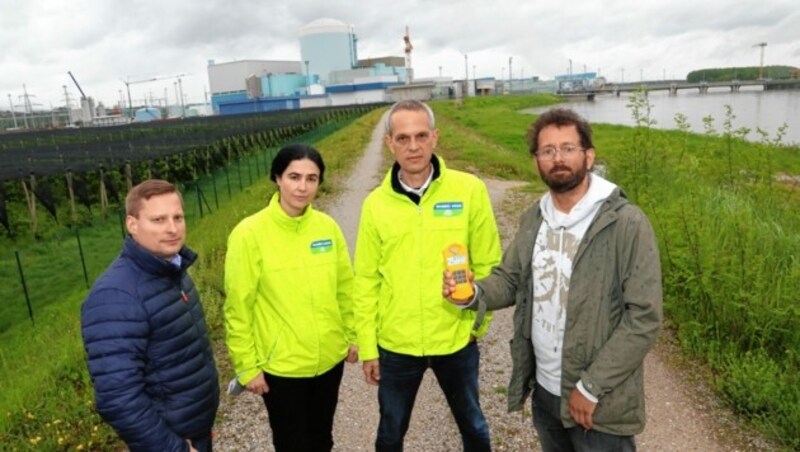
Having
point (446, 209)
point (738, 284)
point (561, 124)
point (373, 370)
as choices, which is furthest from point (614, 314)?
point (738, 284)

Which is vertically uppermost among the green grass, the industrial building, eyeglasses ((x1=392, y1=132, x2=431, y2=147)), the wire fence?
the industrial building

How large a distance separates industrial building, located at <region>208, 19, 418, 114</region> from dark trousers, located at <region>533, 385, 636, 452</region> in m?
95.0

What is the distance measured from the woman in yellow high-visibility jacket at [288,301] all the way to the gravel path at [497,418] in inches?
46.0

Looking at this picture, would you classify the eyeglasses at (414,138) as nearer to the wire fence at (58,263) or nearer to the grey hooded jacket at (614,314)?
the grey hooded jacket at (614,314)

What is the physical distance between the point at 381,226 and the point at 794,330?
3.88m

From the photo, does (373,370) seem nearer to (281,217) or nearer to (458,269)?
(458,269)

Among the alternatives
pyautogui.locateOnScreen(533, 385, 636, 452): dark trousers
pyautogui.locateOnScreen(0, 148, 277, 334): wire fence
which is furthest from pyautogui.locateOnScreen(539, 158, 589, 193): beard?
pyautogui.locateOnScreen(0, 148, 277, 334): wire fence

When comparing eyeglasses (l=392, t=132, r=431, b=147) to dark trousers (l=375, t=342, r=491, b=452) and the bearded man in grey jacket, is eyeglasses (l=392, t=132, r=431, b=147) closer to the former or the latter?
the bearded man in grey jacket

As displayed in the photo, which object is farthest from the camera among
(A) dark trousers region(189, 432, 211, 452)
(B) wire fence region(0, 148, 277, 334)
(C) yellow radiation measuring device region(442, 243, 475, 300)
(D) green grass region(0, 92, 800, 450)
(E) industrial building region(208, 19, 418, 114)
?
(E) industrial building region(208, 19, 418, 114)

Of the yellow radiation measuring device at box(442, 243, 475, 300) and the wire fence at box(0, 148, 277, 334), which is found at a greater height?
the yellow radiation measuring device at box(442, 243, 475, 300)

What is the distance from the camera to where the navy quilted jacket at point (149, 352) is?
192 cm

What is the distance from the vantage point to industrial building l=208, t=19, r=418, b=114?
99875mm

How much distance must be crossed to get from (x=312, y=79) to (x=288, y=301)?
113m

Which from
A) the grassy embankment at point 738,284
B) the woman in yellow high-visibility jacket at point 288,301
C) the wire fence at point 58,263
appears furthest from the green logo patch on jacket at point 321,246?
the wire fence at point 58,263
